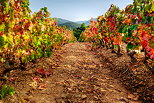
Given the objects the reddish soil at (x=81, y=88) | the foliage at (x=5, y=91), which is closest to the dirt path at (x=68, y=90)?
the reddish soil at (x=81, y=88)

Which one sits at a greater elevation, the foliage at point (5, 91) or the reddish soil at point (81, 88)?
the foliage at point (5, 91)

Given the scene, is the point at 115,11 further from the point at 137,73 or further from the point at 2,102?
the point at 2,102

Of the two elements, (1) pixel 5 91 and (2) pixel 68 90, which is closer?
(1) pixel 5 91

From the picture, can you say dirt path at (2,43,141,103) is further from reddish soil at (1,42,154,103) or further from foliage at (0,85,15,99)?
foliage at (0,85,15,99)

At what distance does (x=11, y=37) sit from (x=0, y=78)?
1.63m

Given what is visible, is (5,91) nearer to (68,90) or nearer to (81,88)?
Answer: (68,90)

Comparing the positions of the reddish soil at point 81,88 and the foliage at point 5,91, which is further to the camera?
the reddish soil at point 81,88

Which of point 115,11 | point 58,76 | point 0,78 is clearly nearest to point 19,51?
point 0,78

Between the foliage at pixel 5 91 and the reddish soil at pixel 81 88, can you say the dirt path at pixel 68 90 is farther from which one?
the foliage at pixel 5 91

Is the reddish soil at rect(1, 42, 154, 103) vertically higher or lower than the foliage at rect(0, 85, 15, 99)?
lower

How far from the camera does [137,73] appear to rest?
5996 mm

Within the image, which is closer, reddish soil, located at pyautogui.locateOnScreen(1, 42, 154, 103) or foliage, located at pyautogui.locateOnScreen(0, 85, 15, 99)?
foliage, located at pyautogui.locateOnScreen(0, 85, 15, 99)

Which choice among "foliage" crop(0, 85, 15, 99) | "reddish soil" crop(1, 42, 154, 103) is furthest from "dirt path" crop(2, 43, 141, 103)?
"foliage" crop(0, 85, 15, 99)

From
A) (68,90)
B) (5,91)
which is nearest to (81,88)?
(68,90)
